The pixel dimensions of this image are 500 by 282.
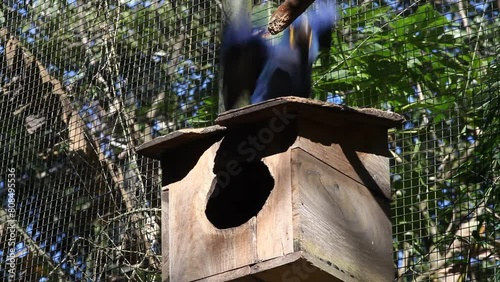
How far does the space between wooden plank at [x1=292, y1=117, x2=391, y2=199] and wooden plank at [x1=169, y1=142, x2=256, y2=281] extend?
22cm

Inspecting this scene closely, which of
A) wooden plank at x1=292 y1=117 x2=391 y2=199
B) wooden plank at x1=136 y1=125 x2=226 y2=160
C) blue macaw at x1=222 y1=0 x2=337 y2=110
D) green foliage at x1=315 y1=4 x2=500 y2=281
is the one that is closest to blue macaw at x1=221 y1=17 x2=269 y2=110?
blue macaw at x1=222 y1=0 x2=337 y2=110

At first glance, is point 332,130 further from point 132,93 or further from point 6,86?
point 6,86

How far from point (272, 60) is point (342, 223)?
0.57 metres

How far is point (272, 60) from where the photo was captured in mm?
2672

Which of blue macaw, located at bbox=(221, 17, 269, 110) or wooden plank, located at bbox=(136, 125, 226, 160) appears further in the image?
blue macaw, located at bbox=(221, 17, 269, 110)

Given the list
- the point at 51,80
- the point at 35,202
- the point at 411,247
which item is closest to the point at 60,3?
the point at 51,80

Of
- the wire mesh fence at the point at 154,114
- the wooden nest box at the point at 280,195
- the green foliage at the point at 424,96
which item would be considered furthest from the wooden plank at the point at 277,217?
the green foliage at the point at 424,96

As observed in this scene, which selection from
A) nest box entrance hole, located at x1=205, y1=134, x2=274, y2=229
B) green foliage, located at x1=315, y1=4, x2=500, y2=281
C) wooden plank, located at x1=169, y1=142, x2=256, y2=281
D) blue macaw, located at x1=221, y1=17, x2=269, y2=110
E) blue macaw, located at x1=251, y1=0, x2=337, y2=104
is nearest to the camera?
wooden plank, located at x1=169, y1=142, x2=256, y2=281

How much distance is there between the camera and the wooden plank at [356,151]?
2.28 meters

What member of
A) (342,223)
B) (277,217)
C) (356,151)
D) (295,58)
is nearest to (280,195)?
(277,217)

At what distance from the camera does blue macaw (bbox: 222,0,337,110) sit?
2.54 meters

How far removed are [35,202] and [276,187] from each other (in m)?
1.93

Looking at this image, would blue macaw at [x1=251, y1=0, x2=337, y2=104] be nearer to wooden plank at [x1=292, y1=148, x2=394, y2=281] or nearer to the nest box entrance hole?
the nest box entrance hole

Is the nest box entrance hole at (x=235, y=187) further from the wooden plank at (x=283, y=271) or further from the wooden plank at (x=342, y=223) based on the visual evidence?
the wooden plank at (x=283, y=271)
